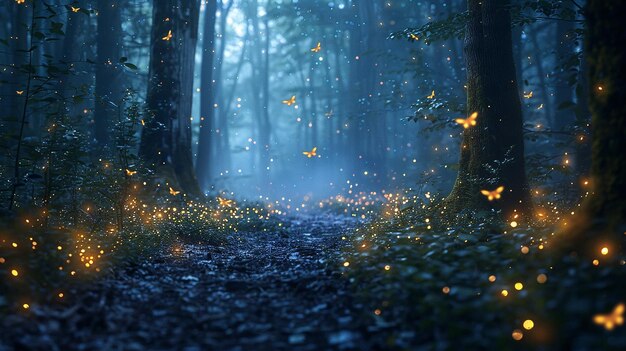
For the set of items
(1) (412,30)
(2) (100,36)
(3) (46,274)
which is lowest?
(3) (46,274)

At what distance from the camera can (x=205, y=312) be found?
13.6ft

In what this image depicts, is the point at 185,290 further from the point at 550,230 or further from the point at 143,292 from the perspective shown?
the point at 550,230

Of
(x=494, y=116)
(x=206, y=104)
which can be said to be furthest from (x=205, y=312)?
(x=206, y=104)

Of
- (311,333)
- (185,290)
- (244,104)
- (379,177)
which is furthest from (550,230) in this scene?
(244,104)

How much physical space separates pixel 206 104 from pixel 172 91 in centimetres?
963

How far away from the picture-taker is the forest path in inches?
133

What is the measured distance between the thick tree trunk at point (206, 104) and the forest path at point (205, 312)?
13930 mm

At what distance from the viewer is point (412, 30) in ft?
33.2

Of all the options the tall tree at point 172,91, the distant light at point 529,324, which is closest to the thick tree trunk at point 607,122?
the distant light at point 529,324

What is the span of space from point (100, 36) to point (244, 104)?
38.9 metres

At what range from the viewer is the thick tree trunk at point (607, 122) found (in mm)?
4027

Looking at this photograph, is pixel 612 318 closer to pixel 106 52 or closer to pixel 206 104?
pixel 106 52

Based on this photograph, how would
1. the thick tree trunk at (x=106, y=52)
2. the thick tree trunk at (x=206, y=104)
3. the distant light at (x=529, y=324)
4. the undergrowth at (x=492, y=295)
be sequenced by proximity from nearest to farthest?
the undergrowth at (x=492, y=295) → the distant light at (x=529, y=324) → the thick tree trunk at (x=106, y=52) → the thick tree trunk at (x=206, y=104)

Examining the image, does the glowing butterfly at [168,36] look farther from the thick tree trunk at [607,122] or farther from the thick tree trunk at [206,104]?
the thick tree trunk at [607,122]
